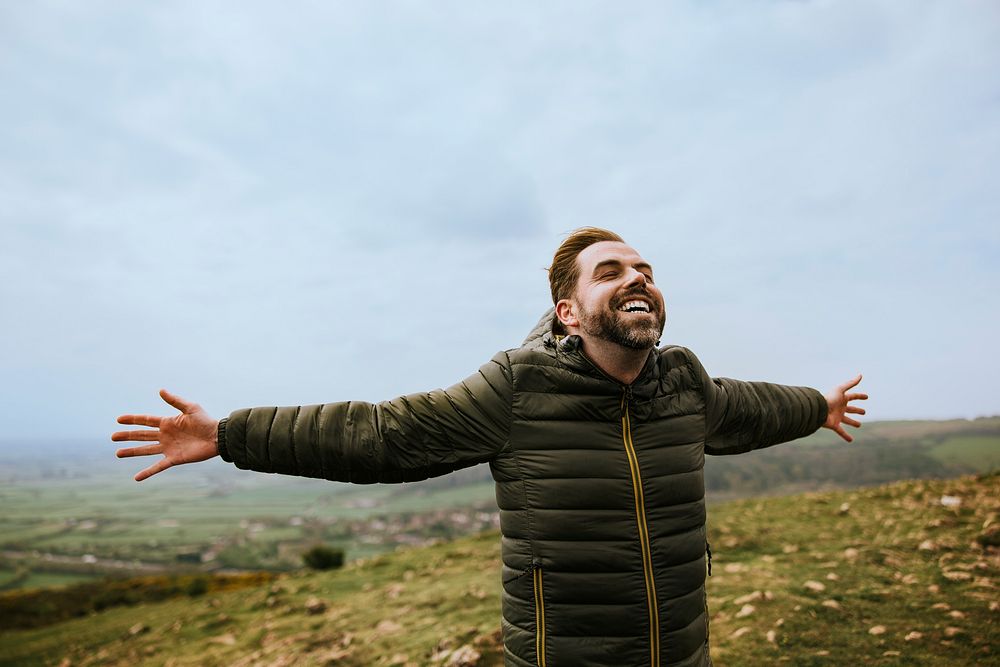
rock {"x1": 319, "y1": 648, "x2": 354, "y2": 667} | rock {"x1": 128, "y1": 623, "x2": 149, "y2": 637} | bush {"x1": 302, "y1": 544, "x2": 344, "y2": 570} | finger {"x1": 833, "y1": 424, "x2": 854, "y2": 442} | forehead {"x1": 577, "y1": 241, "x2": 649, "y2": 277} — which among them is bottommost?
rock {"x1": 128, "y1": 623, "x2": 149, "y2": 637}

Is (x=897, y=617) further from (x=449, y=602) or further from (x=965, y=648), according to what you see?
(x=449, y=602)

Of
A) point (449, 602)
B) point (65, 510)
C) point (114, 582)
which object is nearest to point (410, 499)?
point (65, 510)

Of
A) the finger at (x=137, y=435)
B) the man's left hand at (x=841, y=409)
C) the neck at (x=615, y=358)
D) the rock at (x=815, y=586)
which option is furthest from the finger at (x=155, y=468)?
the rock at (x=815, y=586)

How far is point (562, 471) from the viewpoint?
323 centimetres

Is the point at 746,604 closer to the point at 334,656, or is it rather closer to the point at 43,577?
the point at 334,656

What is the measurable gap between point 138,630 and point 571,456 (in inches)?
437

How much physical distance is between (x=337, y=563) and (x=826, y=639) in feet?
35.7

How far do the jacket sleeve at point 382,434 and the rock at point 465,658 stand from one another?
362 cm

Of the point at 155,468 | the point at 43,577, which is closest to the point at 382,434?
the point at 155,468

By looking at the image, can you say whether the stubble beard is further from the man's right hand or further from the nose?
the man's right hand

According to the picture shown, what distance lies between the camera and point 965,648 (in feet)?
16.5

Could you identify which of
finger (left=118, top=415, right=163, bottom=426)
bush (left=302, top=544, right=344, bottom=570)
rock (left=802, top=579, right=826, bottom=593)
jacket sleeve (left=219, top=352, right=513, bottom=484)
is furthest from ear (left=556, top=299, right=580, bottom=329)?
bush (left=302, top=544, right=344, bottom=570)

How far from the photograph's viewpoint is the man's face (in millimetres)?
3330

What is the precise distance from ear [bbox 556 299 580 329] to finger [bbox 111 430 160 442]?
2599mm
